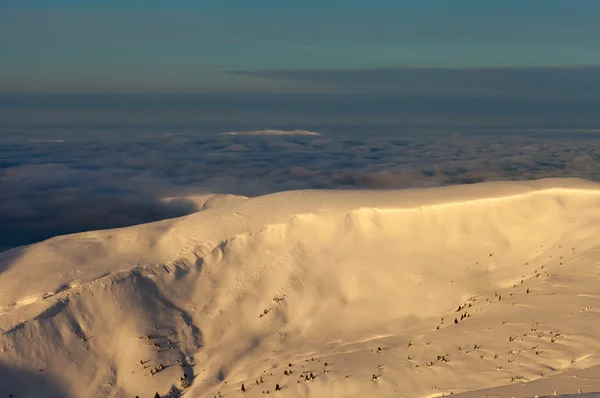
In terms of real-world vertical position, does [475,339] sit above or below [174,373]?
above

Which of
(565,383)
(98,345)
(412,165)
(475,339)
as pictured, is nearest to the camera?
(565,383)

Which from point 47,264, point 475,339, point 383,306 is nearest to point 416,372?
point 475,339

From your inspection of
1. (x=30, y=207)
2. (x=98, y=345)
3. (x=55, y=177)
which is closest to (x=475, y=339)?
(x=98, y=345)

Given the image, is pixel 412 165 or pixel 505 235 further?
pixel 412 165

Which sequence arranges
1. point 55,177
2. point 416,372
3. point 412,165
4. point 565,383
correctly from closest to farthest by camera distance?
1. point 565,383
2. point 416,372
3. point 55,177
4. point 412,165

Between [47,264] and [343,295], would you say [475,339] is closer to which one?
[343,295]

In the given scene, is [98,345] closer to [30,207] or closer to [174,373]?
[174,373]

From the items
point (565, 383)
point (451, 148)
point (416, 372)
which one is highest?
point (565, 383)
